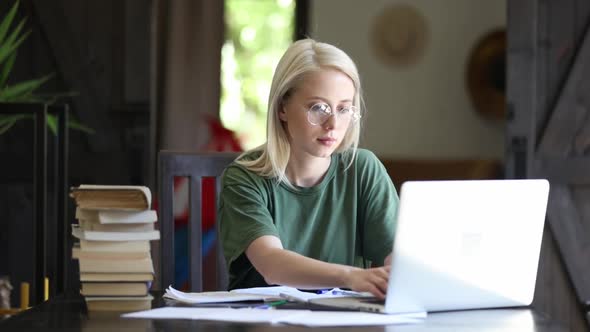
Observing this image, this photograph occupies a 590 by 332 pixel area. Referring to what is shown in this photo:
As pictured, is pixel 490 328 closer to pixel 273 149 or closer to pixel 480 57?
pixel 273 149

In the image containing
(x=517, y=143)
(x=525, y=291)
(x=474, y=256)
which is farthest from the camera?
(x=517, y=143)

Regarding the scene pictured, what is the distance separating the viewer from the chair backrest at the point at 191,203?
2.29m

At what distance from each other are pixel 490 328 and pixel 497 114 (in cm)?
480

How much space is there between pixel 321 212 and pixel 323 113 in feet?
0.94

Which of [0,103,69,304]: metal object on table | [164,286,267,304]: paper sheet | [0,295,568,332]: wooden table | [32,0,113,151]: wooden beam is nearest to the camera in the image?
[0,295,568,332]: wooden table

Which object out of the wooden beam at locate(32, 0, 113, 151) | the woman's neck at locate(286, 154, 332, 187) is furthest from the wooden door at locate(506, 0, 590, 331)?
the woman's neck at locate(286, 154, 332, 187)

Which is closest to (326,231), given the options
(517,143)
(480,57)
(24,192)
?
(517,143)

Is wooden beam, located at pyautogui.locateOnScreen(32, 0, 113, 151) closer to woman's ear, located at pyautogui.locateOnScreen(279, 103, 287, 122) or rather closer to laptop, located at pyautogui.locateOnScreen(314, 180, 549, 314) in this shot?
woman's ear, located at pyautogui.locateOnScreen(279, 103, 287, 122)

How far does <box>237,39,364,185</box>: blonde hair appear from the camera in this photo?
7.28 ft

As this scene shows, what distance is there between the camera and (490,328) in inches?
65.1

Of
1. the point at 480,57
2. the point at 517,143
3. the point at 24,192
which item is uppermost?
the point at 480,57

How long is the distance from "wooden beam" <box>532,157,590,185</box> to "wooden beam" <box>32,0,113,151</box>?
2294mm

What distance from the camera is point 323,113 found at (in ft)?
7.06

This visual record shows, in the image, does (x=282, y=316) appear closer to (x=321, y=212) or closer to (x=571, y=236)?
(x=321, y=212)
